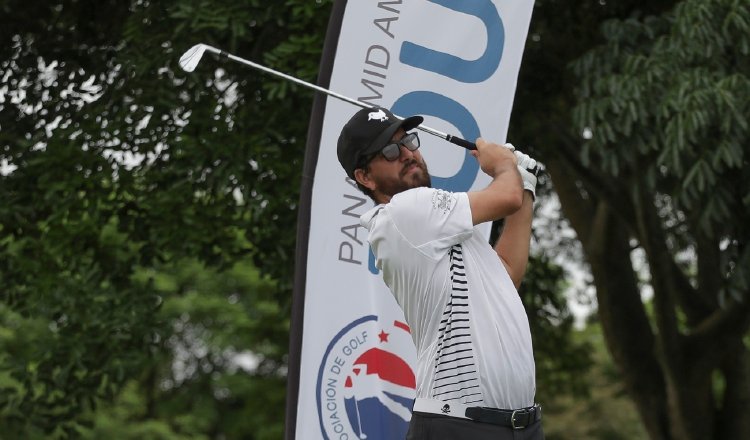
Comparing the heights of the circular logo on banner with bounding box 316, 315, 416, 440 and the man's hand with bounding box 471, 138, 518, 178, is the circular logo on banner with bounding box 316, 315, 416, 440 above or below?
below

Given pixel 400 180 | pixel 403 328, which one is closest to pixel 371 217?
pixel 400 180

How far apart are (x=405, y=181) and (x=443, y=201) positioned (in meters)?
0.21

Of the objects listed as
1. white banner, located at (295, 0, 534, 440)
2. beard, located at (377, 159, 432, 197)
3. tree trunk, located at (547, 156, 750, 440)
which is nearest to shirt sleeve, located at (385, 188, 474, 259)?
beard, located at (377, 159, 432, 197)

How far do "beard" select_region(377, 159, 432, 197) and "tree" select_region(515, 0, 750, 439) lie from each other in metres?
3.28

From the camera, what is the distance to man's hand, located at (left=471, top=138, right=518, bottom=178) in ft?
12.7

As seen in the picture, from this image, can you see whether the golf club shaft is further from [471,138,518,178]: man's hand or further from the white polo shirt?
the white polo shirt

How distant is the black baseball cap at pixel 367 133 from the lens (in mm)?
3914

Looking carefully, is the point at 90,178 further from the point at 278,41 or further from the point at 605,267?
the point at 605,267

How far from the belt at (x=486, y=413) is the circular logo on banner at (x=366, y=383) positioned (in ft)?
5.88

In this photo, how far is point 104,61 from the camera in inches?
369

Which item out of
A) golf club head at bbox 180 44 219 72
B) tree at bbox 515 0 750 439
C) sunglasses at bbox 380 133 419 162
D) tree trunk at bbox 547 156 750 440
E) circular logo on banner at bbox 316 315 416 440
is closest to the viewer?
sunglasses at bbox 380 133 419 162

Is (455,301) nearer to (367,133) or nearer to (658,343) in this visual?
(367,133)

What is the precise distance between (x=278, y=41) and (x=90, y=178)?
5.03 feet

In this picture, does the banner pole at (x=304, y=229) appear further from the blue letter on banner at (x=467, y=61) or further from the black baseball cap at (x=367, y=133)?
the black baseball cap at (x=367, y=133)
